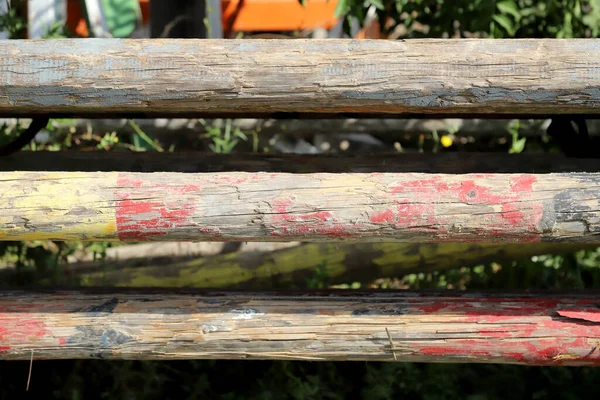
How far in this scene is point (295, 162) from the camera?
2.25 m

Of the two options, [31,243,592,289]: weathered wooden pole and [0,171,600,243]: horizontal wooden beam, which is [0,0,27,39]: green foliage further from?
[0,171,600,243]: horizontal wooden beam

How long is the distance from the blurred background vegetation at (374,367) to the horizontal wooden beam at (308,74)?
1.23m

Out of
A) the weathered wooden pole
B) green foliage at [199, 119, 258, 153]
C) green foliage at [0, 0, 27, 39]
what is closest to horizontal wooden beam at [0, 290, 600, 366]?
the weathered wooden pole

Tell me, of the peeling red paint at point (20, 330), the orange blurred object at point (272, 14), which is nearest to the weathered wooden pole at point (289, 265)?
the peeling red paint at point (20, 330)

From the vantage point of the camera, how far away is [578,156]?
7.79 feet

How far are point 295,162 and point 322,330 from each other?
549 millimetres

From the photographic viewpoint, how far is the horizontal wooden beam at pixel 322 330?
2039mm

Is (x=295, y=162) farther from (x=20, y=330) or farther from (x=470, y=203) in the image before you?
(x=20, y=330)

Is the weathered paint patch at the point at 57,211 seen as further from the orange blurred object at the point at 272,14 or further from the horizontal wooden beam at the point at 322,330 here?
the orange blurred object at the point at 272,14

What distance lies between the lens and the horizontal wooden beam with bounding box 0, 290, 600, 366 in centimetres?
204

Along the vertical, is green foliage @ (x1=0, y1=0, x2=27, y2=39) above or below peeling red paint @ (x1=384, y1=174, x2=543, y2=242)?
above

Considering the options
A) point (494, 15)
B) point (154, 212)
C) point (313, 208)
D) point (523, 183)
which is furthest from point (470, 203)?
point (494, 15)

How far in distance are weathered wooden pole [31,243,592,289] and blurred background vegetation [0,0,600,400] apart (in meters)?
0.06

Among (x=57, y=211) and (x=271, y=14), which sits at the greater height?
(x=271, y=14)
